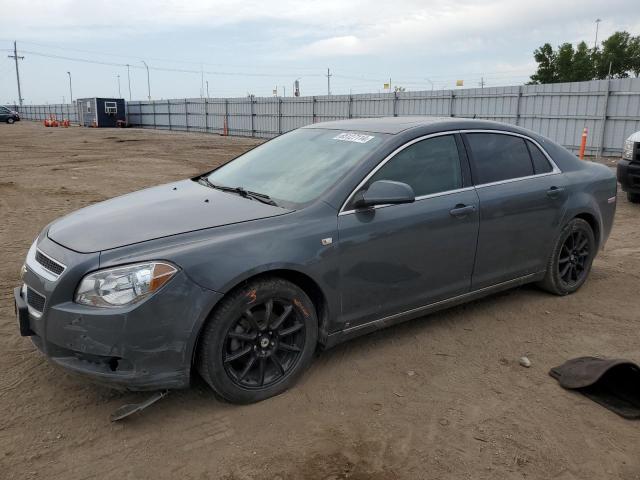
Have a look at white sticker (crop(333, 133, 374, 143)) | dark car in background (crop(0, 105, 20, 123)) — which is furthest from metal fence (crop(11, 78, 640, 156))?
dark car in background (crop(0, 105, 20, 123))

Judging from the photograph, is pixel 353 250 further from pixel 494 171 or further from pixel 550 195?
pixel 550 195

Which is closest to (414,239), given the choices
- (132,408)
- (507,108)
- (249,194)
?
(249,194)

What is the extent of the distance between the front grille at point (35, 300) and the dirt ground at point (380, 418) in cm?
59

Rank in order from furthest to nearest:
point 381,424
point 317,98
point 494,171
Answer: point 317,98
point 494,171
point 381,424

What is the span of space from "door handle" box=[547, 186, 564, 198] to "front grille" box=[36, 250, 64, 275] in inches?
145

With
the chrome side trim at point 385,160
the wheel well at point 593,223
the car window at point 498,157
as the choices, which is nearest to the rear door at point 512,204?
the car window at point 498,157

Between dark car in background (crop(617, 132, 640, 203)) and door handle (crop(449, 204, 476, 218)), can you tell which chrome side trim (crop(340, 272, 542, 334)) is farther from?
dark car in background (crop(617, 132, 640, 203))

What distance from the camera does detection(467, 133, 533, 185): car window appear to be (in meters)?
4.30

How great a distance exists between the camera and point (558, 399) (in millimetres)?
3363

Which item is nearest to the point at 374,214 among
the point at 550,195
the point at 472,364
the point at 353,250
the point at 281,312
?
the point at 353,250

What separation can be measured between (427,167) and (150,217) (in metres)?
1.93

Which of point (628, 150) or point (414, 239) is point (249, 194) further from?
point (628, 150)

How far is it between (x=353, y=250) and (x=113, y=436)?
1.70 m

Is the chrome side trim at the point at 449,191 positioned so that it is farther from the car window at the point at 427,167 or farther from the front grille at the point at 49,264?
the front grille at the point at 49,264
